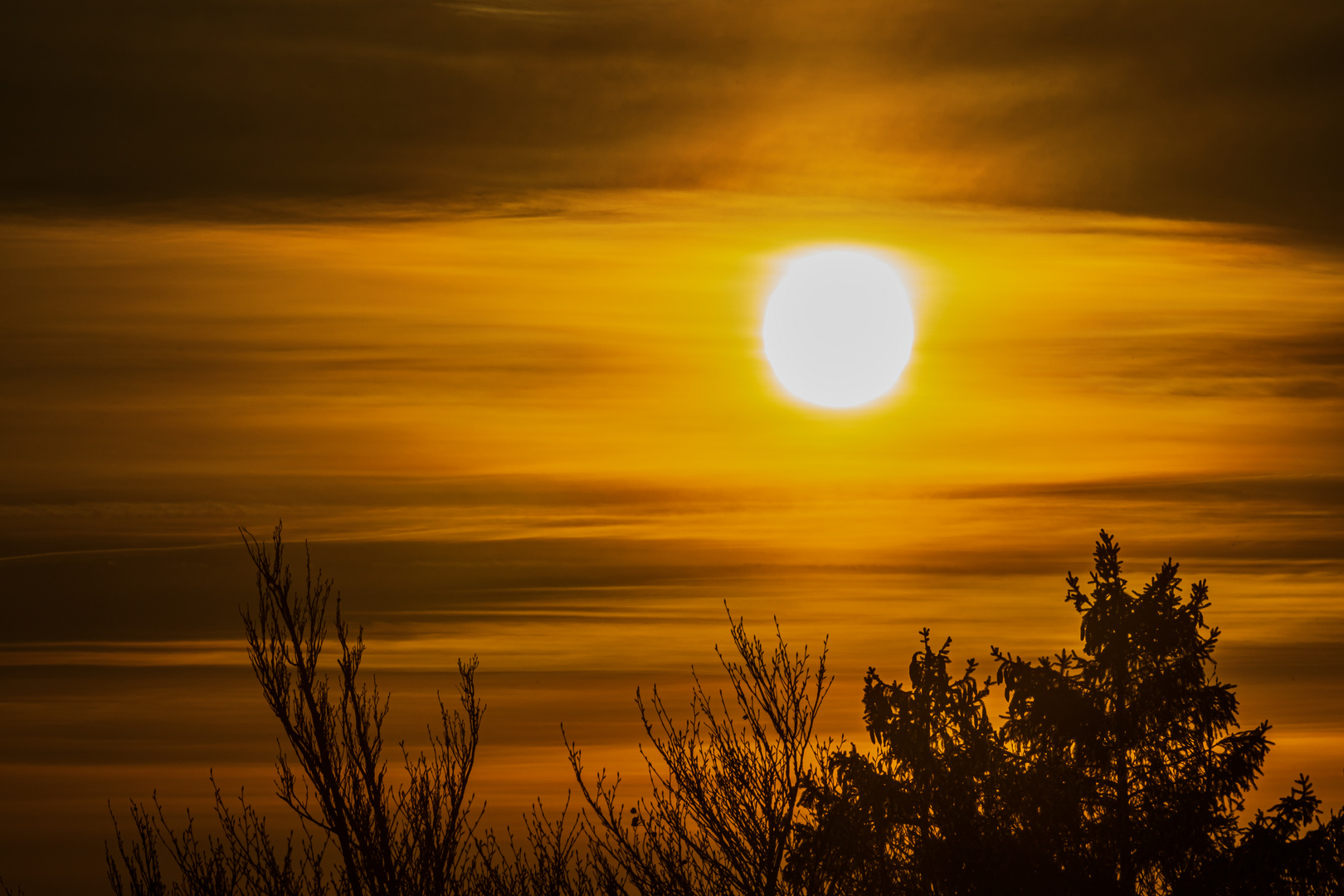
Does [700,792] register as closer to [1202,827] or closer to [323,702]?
[323,702]

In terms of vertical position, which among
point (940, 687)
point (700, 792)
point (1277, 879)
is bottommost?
point (1277, 879)

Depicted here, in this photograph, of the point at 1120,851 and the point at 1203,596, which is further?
the point at 1203,596

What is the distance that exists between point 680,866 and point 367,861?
4186 millimetres

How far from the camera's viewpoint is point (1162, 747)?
66.4 ft

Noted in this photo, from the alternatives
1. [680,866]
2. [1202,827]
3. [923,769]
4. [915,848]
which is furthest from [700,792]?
[1202,827]

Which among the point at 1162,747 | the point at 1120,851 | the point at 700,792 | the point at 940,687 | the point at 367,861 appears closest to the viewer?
the point at 367,861

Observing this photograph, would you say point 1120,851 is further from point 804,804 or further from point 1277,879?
point 804,804

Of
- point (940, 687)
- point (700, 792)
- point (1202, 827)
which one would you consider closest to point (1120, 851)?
point (1202, 827)

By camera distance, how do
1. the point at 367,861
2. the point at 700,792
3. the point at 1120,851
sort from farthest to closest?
the point at 1120,851 → the point at 700,792 → the point at 367,861

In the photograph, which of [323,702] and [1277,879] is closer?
[323,702]

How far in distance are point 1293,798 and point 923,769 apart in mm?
4902

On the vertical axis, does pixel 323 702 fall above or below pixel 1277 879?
above

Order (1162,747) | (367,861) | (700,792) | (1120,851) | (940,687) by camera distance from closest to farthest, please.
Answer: (367,861) < (700,792) < (1120,851) < (1162,747) < (940,687)

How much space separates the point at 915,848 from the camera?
62.9ft
